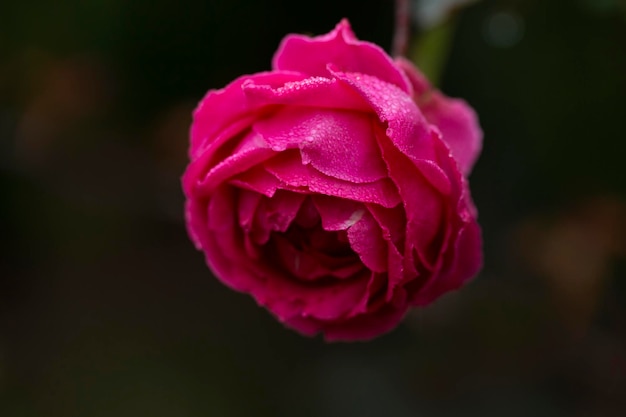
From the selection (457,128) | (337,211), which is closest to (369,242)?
(337,211)

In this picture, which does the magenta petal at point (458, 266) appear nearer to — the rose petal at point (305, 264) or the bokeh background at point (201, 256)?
the rose petal at point (305, 264)

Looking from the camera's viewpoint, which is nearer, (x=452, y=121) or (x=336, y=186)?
(x=336, y=186)

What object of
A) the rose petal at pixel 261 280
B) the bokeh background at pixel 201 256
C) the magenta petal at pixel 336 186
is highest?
the magenta petal at pixel 336 186

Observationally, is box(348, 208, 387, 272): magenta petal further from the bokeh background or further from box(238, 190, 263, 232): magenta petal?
the bokeh background

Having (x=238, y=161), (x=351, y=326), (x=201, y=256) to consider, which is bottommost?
(x=201, y=256)

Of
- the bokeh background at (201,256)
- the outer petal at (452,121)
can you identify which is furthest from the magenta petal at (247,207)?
the bokeh background at (201,256)

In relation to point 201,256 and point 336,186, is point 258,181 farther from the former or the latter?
point 201,256

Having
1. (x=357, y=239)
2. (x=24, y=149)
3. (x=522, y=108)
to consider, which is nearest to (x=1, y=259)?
(x=24, y=149)
